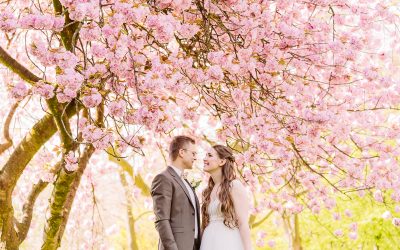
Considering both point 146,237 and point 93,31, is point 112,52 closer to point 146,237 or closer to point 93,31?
point 93,31

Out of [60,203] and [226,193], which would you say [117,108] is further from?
[60,203]

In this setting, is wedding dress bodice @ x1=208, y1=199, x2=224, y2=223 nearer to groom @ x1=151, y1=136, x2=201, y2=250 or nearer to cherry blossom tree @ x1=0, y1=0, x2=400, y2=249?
groom @ x1=151, y1=136, x2=201, y2=250

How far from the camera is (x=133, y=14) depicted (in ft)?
12.3

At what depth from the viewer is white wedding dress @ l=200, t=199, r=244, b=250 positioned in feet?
17.5

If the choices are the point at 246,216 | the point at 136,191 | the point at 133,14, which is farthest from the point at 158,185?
the point at 136,191

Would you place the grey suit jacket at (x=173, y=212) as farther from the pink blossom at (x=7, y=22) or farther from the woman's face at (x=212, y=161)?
the pink blossom at (x=7, y=22)

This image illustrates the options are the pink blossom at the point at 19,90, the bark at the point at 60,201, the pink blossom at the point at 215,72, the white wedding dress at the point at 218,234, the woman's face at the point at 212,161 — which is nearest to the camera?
the pink blossom at the point at 19,90

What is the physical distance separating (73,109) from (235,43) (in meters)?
1.69

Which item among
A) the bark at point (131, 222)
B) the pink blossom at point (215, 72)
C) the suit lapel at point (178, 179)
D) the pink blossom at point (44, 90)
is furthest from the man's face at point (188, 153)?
the bark at point (131, 222)

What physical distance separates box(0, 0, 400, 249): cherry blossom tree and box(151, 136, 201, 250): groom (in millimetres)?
343

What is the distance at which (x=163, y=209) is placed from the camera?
489 cm

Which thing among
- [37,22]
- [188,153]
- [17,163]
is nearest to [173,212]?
[188,153]

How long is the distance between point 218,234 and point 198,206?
1.21 ft

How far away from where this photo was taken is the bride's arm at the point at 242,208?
5398 mm
